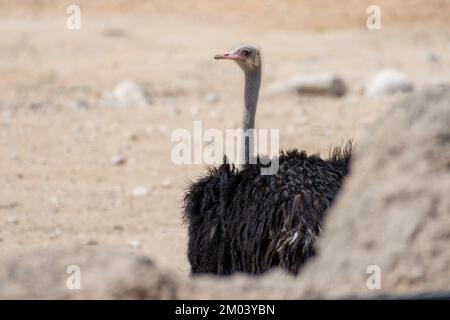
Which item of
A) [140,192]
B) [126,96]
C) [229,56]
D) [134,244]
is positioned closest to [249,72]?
[229,56]

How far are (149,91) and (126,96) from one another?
612 mm

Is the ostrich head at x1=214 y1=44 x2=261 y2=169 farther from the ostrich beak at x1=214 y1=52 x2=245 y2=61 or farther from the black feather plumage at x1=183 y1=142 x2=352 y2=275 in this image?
the black feather plumage at x1=183 y1=142 x2=352 y2=275

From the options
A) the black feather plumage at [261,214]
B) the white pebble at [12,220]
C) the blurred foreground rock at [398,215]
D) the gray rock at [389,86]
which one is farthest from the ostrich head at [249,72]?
the gray rock at [389,86]

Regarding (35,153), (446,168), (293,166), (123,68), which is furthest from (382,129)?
(123,68)

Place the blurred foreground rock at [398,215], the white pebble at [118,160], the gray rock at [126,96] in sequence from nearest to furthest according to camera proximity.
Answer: the blurred foreground rock at [398,215]
the white pebble at [118,160]
the gray rock at [126,96]

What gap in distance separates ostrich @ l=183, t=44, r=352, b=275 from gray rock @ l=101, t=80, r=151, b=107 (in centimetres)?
550

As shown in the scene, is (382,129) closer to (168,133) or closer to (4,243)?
(4,243)

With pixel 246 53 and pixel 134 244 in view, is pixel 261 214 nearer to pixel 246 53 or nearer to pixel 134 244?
pixel 246 53

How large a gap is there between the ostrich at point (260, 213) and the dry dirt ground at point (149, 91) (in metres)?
1.10

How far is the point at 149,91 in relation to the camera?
38.6 feet

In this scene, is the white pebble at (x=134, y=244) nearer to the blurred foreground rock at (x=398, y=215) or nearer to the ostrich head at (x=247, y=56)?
the ostrich head at (x=247, y=56)

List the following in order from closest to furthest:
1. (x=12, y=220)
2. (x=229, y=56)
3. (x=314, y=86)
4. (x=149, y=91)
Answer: (x=229, y=56), (x=12, y=220), (x=314, y=86), (x=149, y=91)

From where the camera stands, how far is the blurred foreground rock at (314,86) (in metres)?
11.5

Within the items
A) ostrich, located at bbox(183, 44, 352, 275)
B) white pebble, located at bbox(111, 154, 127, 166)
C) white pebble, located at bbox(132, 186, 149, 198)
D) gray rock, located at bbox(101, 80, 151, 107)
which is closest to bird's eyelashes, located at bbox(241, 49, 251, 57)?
ostrich, located at bbox(183, 44, 352, 275)
